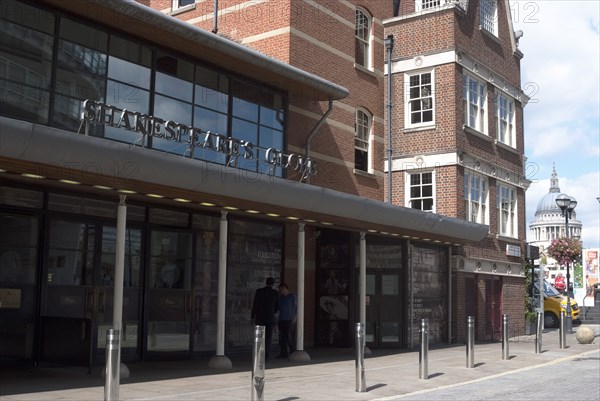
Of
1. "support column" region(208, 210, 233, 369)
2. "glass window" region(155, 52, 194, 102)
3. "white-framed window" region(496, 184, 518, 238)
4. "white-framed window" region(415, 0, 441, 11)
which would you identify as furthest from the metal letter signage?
"white-framed window" region(496, 184, 518, 238)

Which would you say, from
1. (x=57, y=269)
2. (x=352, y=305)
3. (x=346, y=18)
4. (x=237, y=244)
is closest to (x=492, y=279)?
(x=352, y=305)

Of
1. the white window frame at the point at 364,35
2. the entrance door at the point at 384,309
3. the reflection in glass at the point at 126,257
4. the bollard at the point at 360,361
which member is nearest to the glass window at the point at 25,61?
the reflection in glass at the point at 126,257

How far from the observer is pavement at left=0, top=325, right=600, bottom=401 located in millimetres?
10828

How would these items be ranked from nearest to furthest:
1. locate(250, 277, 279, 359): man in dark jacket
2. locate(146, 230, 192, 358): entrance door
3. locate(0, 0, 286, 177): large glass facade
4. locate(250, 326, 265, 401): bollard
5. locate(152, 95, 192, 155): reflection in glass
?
locate(250, 326, 265, 401): bollard
locate(0, 0, 286, 177): large glass facade
locate(146, 230, 192, 358): entrance door
locate(152, 95, 192, 155): reflection in glass
locate(250, 277, 279, 359): man in dark jacket

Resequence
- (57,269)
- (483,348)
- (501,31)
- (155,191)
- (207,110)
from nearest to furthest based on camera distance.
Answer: (155,191) → (57,269) → (207,110) → (483,348) → (501,31)

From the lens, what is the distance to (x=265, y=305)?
52.8 feet

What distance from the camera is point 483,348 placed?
21.4 meters

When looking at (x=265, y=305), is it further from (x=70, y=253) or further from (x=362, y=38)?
(x=362, y=38)

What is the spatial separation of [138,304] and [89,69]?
187 inches

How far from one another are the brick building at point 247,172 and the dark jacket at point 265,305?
0.80 m

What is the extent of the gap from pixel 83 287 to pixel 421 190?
13394 mm

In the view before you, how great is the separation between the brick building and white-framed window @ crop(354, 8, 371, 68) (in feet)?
0.22

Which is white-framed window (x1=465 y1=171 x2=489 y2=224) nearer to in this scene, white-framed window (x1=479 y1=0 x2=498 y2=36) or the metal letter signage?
white-framed window (x1=479 y1=0 x2=498 y2=36)

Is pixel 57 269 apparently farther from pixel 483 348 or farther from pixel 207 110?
pixel 483 348
